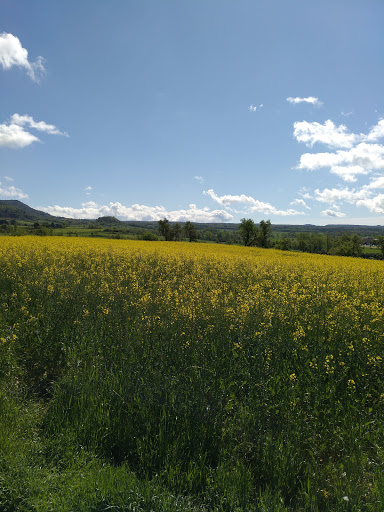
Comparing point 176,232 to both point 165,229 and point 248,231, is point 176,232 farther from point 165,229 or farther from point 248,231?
point 248,231

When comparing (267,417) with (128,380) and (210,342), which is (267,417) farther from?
(128,380)

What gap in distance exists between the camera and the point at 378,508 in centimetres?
247

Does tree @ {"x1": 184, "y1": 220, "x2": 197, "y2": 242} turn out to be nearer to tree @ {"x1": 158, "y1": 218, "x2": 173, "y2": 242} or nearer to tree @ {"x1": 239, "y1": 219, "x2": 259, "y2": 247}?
tree @ {"x1": 158, "y1": 218, "x2": 173, "y2": 242}

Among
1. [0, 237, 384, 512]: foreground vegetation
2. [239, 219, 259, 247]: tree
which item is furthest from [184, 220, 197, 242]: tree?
[0, 237, 384, 512]: foreground vegetation

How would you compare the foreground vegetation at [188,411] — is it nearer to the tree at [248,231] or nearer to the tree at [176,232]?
the tree at [248,231]

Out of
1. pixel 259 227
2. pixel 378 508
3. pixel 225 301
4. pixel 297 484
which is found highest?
pixel 259 227

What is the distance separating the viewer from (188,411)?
3465 mm

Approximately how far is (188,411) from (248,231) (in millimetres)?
71334

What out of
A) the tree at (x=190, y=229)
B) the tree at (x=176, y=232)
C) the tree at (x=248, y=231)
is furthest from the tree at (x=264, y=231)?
the tree at (x=176, y=232)

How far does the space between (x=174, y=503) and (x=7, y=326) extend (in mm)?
5024

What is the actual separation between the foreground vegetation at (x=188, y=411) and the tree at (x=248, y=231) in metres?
66.8

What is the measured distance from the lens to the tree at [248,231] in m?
71.6

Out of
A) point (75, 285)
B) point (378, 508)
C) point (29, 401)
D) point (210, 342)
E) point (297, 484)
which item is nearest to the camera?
point (378, 508)

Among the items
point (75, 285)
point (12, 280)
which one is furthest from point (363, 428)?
point (12, 280)
